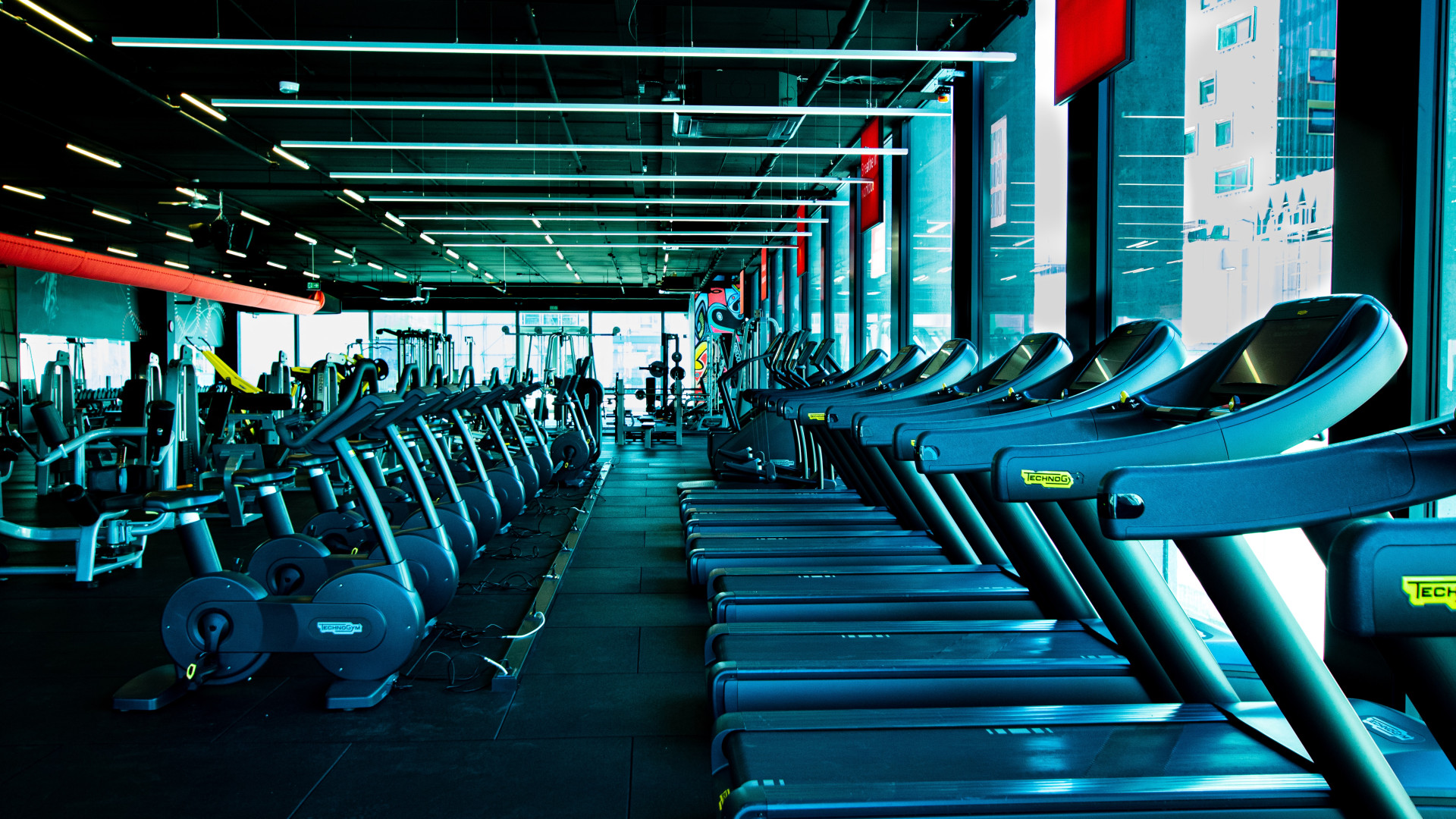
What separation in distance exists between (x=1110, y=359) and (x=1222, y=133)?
1.50m

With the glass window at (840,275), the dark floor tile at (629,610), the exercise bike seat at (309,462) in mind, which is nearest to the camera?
the exercise bike seat at (309,462)

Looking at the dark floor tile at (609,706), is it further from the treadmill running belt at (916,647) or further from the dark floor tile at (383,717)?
the treadmill running belt at (916,647)

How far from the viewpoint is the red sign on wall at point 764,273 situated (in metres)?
16.4

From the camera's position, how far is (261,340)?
844 inches

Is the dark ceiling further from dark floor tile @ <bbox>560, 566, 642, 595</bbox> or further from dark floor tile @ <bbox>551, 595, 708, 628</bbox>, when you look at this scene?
dark floor tile @ <bbox>551, 595, 708, 628</bbox>

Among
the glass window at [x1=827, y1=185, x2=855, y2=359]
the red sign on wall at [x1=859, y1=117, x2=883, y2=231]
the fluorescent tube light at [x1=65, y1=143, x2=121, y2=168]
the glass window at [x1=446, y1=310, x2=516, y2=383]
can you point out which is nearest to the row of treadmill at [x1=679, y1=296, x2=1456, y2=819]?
the red sign on wall at [x1=859, y1=117, x2=883, y2=231]

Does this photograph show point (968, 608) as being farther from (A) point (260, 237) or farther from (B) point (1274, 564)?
(A) point (260, 237)

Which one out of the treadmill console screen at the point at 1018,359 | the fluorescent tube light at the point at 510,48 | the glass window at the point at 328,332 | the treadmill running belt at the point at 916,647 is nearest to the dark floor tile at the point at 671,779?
the treadmill running belt at the point at 916,647

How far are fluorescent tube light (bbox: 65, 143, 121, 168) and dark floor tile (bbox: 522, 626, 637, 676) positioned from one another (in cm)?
799

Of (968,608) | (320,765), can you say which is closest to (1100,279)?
(968,608)

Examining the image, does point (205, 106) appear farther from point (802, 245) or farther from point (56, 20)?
point (802, 245)

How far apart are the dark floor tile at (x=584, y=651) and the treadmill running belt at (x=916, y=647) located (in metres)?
0.76

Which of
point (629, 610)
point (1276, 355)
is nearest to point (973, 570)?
point (629, 610)

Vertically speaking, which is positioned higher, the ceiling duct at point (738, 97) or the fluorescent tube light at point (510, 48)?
the ceiling duct at point (738, 97)
